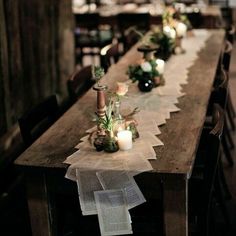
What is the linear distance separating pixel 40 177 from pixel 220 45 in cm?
276

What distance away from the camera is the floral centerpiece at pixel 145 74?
3.13 meters

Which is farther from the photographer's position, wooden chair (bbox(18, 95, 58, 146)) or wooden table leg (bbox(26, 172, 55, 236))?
wooden chair (bbox(18, 95, 58, 146))

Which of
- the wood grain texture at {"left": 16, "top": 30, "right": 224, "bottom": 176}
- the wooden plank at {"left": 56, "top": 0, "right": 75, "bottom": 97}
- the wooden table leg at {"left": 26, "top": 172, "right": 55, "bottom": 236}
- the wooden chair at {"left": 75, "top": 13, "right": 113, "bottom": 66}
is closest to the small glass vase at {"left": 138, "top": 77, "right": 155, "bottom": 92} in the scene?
the wood grain texture at {"left": 16, "top": 30, "right": 224, "bottom": 176}

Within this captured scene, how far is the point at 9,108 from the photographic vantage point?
13.1ft

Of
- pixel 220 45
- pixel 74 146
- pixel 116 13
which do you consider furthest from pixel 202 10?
pixel 74 146

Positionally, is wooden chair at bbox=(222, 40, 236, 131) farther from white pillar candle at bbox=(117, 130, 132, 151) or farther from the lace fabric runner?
white pillar candle at bbox=(117, 130, 132, 151)

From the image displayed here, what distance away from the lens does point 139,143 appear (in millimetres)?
2406

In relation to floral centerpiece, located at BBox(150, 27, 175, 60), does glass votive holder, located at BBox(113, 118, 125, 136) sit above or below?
below

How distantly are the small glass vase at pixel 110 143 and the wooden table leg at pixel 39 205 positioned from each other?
0.30m

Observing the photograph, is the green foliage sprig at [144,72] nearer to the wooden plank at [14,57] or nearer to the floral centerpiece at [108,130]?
the floral centerpiece at [108,130]

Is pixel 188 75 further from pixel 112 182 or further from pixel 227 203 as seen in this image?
pixel 112 182

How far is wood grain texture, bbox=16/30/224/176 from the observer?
2.22 meters

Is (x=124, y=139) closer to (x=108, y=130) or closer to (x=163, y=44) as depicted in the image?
(x=108, y=130)

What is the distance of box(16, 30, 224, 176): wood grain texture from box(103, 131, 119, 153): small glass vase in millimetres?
179
